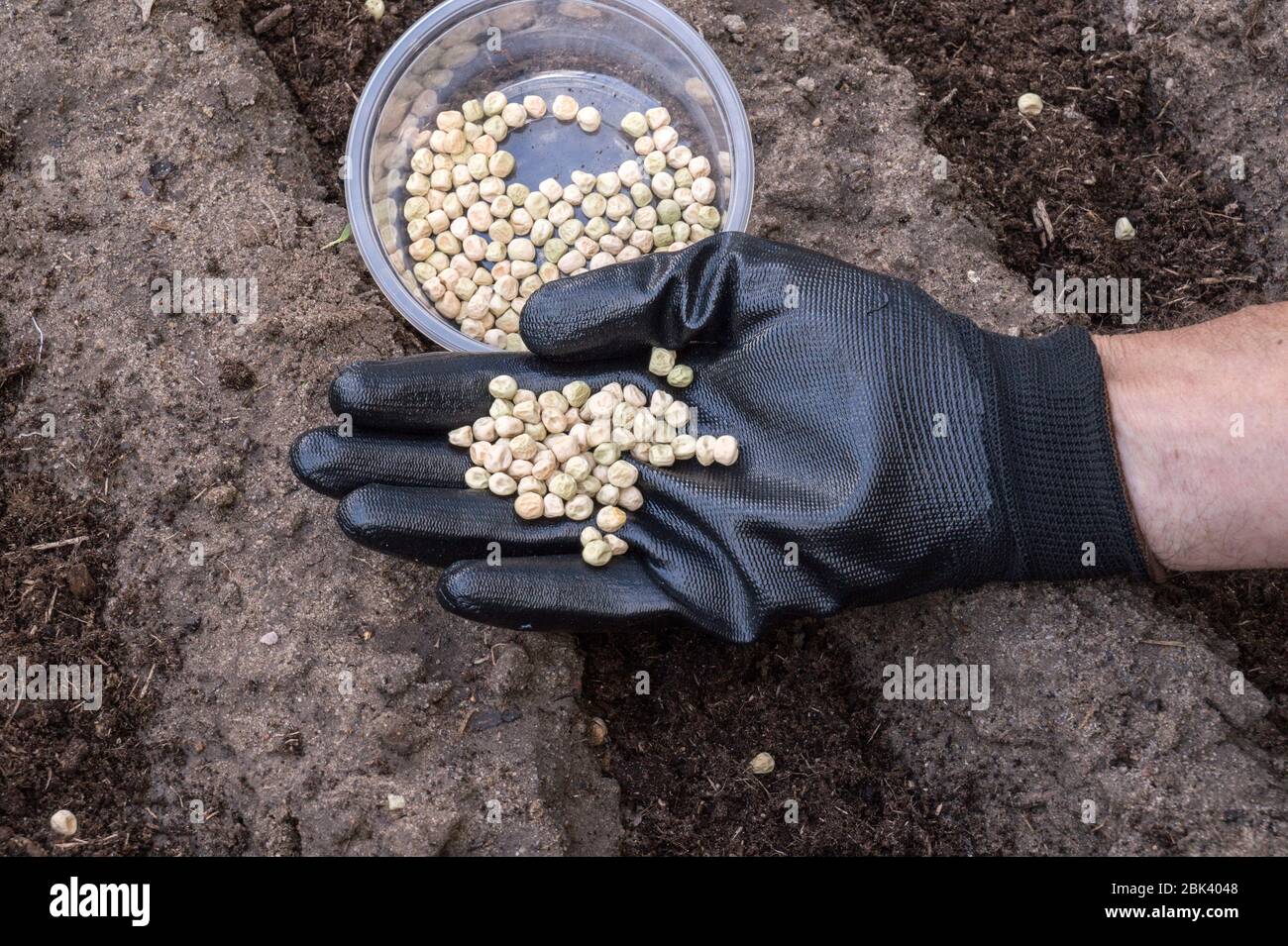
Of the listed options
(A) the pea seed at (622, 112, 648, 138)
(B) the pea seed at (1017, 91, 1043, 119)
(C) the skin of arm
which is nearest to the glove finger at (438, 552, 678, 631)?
(C) the skin of arm

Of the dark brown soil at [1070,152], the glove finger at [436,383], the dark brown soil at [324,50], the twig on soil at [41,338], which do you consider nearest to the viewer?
the glove finger at [436,383]

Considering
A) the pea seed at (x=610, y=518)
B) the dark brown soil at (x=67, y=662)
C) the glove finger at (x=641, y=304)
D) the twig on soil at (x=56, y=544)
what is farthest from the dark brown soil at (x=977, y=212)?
the twig on soil at (x=56, y=544)

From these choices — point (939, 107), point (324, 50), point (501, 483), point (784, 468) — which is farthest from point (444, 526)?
point (939, 107)

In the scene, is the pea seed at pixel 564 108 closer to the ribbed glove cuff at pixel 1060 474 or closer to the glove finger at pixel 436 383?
the glove finger at pixel 436 383

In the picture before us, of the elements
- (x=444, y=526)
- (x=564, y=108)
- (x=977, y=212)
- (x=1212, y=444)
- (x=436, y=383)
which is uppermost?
(x=564, y=108)

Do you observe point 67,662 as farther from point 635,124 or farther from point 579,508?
point 635,124

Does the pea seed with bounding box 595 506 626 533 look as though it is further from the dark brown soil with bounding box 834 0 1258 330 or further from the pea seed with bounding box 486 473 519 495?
the dark brown soil with bounding box 834 0 1258 330
